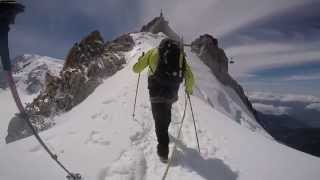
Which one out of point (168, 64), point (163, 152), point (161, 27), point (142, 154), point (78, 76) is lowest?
point (142, 154)

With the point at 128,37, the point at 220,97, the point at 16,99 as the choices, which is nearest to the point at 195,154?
the point at 16,99

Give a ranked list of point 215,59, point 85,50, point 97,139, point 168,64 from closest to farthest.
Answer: point 168,64
point 97,139
point 85,50
point 215,59

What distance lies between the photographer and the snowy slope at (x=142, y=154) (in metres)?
7.93

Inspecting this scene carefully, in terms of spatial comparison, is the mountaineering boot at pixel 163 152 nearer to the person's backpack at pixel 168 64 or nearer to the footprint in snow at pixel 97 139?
the footprint in snow at pixel 97 139

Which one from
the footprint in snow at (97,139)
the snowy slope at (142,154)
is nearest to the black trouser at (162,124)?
the snowy slope at (142,154)

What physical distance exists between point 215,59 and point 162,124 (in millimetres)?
31218

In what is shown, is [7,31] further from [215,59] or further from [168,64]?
[215,59]

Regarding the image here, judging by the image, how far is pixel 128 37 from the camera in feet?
91.9

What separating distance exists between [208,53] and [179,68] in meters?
30.0

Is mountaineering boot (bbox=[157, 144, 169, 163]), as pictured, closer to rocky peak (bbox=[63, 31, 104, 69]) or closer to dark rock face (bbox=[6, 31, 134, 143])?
dark rock face (bbox=[6, 31, 134, 143])

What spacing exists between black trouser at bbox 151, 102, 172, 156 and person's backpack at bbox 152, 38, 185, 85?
0.64 meters

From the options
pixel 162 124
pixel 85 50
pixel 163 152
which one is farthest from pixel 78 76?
pixel 163 152

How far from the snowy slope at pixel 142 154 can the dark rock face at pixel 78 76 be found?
31.8ft

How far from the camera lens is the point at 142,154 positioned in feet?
28.7
